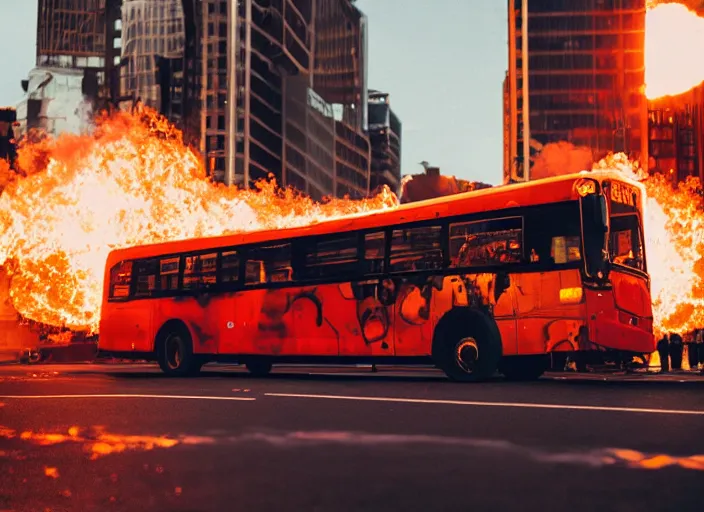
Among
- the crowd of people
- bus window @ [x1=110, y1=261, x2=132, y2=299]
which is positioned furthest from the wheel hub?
the crowd of people

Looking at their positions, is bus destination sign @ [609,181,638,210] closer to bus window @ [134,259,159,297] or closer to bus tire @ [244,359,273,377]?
bus tire @ [244,359,273,377]

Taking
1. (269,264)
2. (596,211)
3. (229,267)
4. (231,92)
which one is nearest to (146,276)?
(229,267)

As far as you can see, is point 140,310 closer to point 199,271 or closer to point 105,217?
point 199,271

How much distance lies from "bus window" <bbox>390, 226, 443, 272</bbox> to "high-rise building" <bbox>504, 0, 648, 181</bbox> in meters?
98.7

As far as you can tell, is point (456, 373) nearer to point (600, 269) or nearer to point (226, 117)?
point (600, 269)

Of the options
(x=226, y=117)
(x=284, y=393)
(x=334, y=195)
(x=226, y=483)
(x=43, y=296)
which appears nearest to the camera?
(x=226, y=483)

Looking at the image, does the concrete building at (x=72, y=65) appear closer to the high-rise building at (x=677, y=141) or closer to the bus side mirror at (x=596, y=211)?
the high-rise building at (x=677, y=141)

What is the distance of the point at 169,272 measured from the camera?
76.1ft

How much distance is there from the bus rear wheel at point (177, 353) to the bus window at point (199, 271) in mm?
1007

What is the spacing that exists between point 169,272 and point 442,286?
26.1ft

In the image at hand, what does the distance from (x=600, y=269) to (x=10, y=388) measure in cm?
952

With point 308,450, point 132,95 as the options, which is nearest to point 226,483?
point 308,450

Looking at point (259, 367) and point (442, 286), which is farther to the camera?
point (259, 367)

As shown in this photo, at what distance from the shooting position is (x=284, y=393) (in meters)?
14.9
